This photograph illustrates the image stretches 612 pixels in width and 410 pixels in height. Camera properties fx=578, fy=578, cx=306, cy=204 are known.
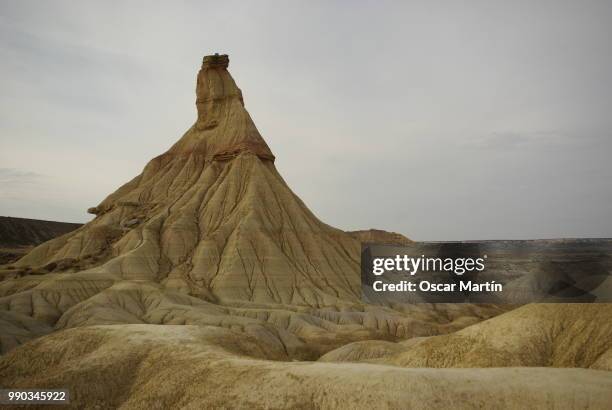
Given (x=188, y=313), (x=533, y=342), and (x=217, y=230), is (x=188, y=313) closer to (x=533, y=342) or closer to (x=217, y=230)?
(x=217, y=230)

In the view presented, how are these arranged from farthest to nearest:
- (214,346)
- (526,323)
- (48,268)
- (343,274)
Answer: (343,274), (48,268), (526,323), (214,346)

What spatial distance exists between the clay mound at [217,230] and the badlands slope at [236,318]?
0.28 metres

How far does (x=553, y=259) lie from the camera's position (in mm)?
61125

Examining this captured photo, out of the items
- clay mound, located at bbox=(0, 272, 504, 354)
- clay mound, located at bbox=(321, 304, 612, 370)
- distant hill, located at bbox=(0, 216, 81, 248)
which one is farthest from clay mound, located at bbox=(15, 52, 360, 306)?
distant hill, located at bbox=(0, 216, 81, 248)

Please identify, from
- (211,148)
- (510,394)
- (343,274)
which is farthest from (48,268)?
(510,394)

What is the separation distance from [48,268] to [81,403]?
62357 mm

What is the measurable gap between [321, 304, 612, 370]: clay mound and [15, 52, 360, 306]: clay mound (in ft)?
166

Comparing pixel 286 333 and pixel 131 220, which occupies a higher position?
pixel 131 220

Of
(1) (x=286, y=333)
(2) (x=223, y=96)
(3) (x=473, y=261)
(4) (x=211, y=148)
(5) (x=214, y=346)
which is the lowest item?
(1) (x=286, y=333)

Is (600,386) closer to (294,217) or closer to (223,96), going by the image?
(294,217)

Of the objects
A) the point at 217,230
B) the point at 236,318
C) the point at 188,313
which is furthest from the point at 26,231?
the point at 236,318

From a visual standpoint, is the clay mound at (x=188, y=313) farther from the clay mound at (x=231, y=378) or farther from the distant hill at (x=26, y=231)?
the distant hill at (x=26, y=231)

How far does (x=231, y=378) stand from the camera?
21.5 m

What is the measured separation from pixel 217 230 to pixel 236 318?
88.1 feet
